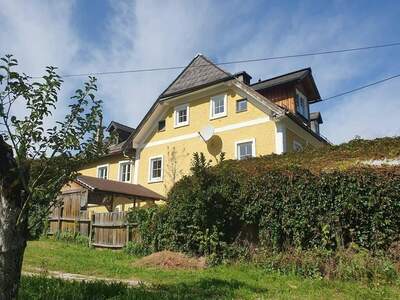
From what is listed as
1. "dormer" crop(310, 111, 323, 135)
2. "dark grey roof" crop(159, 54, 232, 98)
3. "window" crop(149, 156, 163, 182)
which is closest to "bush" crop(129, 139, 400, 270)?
"dark grey roof" crop(159, 54, 232, 98)

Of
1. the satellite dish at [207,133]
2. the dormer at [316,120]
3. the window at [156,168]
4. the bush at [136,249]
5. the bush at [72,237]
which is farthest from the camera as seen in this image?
the dormer at [316,120]

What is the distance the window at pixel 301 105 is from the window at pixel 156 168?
8.78 m

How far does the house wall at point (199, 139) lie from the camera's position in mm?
23577

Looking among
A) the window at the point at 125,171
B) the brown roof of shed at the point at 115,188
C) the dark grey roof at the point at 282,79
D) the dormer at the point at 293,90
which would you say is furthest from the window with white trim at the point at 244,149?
the window at the point at 125,171

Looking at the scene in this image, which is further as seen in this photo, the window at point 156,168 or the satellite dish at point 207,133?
the window at point 156,168

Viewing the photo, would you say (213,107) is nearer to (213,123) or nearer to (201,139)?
(213,123)

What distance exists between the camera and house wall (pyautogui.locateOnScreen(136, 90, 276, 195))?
23577 millimetres

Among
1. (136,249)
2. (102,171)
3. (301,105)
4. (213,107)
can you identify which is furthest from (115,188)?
(301,105)

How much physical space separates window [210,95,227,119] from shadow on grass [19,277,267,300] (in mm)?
16314

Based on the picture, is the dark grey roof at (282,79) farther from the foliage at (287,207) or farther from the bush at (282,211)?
the foliage at (287,207)

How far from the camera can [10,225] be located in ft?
18.9

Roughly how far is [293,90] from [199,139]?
6.01 m

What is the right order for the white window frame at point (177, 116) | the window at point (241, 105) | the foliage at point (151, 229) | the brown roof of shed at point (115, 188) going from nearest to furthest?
the foliage at point (151, 229) < the brown roof of shed at point (115, 188) < the window at point (241, 105) < the white window frame at point (177, 116)

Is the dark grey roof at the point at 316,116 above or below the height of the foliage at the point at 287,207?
above
